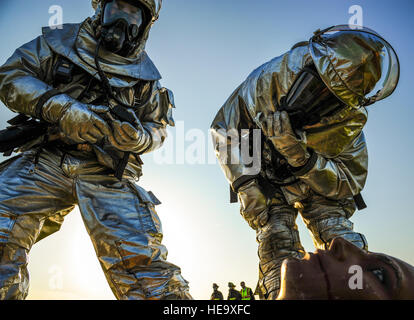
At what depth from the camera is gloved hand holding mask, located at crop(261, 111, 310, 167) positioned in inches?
132

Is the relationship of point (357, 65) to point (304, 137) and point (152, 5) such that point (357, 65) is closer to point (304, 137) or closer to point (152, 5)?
point (304, 137)

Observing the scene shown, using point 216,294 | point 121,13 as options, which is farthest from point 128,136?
point 216,294

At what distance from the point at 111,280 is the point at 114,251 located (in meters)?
0.18

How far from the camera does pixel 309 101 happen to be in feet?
10.7

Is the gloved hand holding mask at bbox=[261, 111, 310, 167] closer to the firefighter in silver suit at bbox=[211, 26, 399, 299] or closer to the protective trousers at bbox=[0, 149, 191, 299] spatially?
the firefighter in silver suit at bbox=[211, 26, 399, 299]

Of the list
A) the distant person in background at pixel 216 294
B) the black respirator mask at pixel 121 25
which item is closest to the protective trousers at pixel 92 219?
the black respirator mask at pixel 121 25

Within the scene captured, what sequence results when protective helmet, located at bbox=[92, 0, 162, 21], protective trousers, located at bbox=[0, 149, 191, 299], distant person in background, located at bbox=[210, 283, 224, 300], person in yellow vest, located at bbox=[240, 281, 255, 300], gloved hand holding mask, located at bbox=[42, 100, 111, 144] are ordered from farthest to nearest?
distant person in background, located at bbox=[210, 283, 224, 300] → person in yellow vest, located at bbox=[240, 281, 255, 300] → protective helmet, located at bbox=[92, 0, 162, 21] → gloved hand holding mask, located at bbox=[42, 100, 111, 144] → protective trousers, located at bbox=[0, 149, 191, 299]

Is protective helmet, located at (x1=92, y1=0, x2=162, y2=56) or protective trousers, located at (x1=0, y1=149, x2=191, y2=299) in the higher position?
protective helmet, located at (x1=92, y1=0, x2=162, y2=56)

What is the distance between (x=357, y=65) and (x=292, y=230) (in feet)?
5.13

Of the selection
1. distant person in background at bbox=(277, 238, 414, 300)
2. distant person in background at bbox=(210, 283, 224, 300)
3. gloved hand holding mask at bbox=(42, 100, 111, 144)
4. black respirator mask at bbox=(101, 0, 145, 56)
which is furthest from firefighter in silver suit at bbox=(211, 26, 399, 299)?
distant person in background at bbox=(210, 283, 224, 300)

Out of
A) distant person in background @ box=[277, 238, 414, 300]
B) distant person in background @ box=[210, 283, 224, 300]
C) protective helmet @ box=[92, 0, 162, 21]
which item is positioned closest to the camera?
distant person in background @ box=[277, 238, 414, 300]

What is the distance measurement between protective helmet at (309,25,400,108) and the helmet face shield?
135 centimetres

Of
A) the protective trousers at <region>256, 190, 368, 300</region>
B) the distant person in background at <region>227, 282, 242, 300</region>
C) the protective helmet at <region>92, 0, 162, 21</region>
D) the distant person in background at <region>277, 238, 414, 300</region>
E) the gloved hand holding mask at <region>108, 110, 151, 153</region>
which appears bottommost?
the distant person in background at <region>277, 238, 414, 300</region>

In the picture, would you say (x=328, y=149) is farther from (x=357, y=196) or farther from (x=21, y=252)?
(x=21, y=252)
